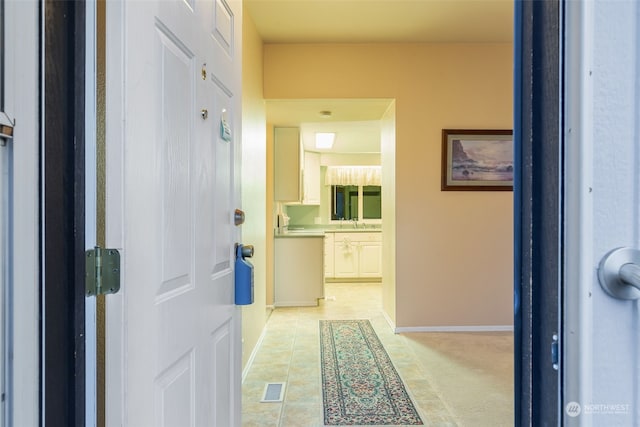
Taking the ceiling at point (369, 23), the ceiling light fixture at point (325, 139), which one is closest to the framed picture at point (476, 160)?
the ceiling at point (369, 23)

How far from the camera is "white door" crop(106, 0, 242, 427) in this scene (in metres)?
0.74

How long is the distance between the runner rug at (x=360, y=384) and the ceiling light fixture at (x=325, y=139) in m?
2.77

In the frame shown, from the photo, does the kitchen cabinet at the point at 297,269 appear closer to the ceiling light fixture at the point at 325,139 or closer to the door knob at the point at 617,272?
the ceiling light fixture at the point at 325,139

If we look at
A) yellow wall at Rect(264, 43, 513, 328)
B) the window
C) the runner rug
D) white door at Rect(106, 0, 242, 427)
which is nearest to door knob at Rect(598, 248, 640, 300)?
white door at Rect(106, 0, 242, 427)

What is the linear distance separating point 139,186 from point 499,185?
3.51 m

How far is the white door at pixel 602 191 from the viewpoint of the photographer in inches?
20.9

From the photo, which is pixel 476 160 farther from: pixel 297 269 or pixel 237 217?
pixel 237 217

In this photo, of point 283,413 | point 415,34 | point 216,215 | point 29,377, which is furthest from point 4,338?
point 415,34

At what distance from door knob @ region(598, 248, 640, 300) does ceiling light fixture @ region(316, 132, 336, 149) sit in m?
4.72

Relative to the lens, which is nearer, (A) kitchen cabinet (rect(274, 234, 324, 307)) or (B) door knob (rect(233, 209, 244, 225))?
(B) door knob (rect(233, 209, 244, 225))

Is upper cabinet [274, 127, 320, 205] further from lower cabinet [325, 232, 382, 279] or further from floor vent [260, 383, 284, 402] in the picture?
floor vent [260, 383, 284, 402]

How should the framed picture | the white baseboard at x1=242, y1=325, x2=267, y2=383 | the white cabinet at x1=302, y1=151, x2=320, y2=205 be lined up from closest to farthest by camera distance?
1. the white baseboard at x1=242, y1=325, x2=267, y2=383
2. the framed picture
3. the white cabinet at x1=302, y1=151, x2=320, y2=205

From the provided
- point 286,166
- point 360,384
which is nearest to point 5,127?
point 360,384

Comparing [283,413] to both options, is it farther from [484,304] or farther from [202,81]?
[484,304]
